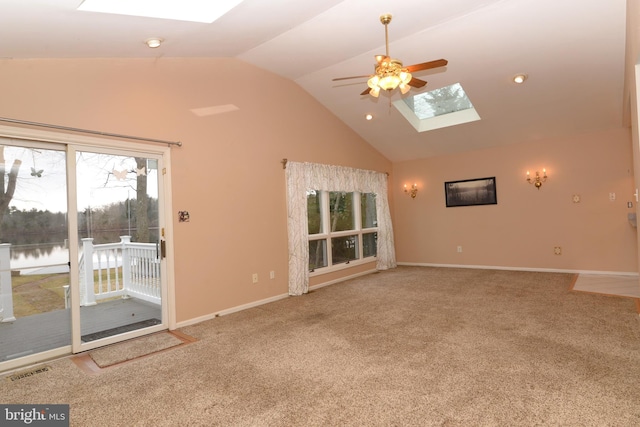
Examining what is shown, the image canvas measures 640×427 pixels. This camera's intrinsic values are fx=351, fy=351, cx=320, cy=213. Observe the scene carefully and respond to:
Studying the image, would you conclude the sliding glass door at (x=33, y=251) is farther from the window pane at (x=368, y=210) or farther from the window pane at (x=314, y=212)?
the window pane at (x=368, y=210)

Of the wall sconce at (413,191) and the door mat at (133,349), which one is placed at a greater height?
the wall sconce at (413,191)

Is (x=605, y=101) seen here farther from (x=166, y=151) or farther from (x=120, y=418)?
(x=120, y=418)

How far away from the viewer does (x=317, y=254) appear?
621 centimetres

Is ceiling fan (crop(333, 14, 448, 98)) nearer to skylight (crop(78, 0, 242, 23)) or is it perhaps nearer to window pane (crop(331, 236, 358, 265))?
skylight (crop(78, 0, 242, 23))

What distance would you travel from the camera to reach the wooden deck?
123 inches

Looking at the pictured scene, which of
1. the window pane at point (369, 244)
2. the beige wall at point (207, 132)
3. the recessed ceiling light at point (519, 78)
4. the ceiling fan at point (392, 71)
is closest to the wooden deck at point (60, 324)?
the beige wall at point (207, 132)

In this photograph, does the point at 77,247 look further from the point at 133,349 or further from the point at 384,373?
the point at 384,373

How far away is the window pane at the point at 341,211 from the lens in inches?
259

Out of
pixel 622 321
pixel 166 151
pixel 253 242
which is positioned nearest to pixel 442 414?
pixel 622 321

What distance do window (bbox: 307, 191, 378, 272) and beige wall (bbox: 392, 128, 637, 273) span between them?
1.15 meters

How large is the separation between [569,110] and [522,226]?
86.1 inches

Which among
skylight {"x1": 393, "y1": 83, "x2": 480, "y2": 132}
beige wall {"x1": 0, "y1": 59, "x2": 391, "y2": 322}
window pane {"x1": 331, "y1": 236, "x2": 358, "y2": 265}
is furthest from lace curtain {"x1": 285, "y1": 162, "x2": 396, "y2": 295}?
skylight {"x1": 393, "y1": 83, "x2": 480, "y2": 132}

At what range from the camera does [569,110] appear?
5.57 meters

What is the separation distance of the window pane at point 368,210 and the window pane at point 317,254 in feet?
4.38
